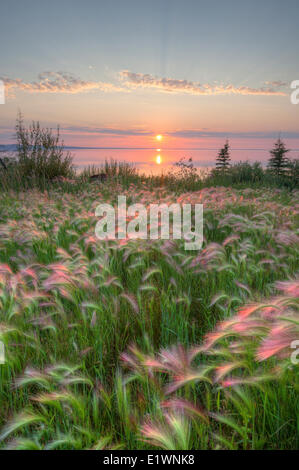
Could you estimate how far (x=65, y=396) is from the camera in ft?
4.35

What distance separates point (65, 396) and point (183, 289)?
5.47ft

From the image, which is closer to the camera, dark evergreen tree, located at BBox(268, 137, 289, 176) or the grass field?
the grass field

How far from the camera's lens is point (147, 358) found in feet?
5.65

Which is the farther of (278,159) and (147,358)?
(278,159)

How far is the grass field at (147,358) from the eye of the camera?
1.30 meters

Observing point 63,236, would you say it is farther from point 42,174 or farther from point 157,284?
point 42,174

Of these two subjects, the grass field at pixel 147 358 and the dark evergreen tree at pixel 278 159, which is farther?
the dark evergreen tree at pixel 278 159

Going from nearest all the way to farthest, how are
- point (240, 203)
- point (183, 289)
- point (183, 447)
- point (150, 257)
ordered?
point (183, 447)
point (183, 289)
point (150, 257)
point (240, 203)

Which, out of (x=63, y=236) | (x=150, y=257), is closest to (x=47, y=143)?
(x=63, y=236)

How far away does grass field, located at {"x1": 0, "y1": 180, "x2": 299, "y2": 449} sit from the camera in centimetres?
130

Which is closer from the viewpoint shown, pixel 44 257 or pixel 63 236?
pixel 44 257

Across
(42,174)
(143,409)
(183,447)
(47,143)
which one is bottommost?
(143,409)
